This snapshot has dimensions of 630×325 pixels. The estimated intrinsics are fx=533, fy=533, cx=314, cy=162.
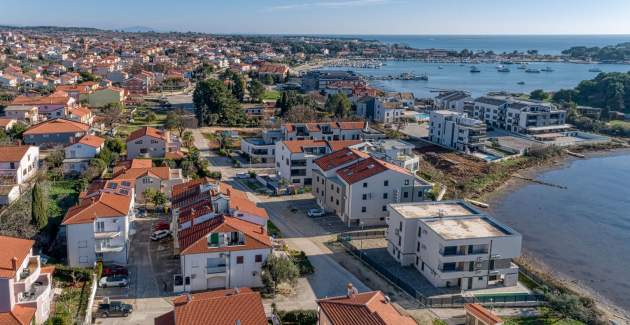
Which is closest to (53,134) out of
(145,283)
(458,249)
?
(145,283)

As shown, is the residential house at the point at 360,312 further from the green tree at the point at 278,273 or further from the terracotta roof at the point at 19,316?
the terracotta roof at the point at 19,316

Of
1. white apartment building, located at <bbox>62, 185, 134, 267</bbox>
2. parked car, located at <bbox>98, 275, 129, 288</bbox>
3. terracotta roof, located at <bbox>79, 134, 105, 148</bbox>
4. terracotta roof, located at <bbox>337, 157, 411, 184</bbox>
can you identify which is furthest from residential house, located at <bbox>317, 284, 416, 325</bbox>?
terracotta roof, located at <bbox>79, 134, 105, 148</bbox>

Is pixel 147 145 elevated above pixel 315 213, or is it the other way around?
pixel 147 145

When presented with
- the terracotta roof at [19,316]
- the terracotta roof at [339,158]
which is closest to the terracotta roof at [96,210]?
the terracotta roof at [19,316]

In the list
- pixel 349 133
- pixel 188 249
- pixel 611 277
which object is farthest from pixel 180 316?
pixel 349 133

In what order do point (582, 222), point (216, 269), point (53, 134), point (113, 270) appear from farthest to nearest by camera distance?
point (53, 134)
point (582, 222)
point (113, 270)
point (216, 269)

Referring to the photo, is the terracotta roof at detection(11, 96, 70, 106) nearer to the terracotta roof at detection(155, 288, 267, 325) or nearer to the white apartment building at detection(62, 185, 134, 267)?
the white apartment building at detection(62, 185, 134, 267)

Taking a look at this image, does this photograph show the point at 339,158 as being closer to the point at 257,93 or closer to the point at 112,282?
the point at 112,282

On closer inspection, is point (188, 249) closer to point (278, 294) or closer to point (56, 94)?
point (278, 294)
